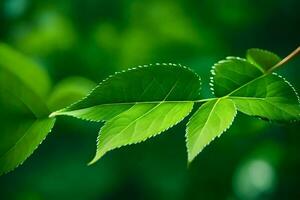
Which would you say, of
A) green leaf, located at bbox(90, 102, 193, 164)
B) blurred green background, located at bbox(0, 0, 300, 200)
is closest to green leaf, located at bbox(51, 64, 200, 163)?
green leaf, located at bbox(90, 102, 193, 164)

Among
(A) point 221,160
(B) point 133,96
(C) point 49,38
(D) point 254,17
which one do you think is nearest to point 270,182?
(A) point 221,160

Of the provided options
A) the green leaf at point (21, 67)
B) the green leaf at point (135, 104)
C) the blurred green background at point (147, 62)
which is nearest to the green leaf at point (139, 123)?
the green leaf at point (135, 104)

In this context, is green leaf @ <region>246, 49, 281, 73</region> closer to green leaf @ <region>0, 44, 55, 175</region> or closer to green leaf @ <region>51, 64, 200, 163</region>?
green leaf @ <region>51, 64, 200, 163</region>

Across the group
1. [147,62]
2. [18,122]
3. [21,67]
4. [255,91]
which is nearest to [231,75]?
[255,91]

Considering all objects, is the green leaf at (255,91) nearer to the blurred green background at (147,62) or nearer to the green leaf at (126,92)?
the green leaf at (126,92)

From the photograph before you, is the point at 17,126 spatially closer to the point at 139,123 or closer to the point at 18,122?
the point at 18,122

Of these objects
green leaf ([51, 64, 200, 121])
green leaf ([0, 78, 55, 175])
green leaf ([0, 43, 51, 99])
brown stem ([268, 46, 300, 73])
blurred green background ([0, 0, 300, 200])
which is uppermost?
brown stem ([268, 46, 300, 73])
